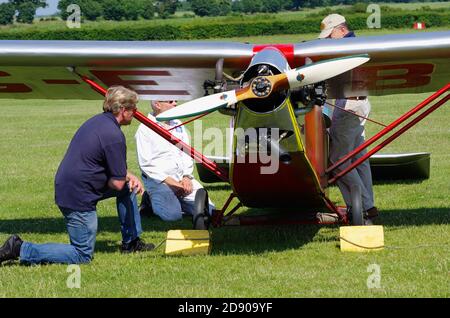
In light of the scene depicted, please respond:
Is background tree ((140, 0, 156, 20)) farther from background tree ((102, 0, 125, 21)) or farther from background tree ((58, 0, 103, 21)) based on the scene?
background tree ((58, 0, 103, 21))

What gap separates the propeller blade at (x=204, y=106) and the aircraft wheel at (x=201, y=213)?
1623mm

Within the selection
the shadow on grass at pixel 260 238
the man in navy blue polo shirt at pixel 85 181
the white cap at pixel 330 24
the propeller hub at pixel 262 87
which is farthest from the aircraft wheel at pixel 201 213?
the white cap at pixel 330 24

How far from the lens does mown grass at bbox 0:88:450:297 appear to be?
6.12 m

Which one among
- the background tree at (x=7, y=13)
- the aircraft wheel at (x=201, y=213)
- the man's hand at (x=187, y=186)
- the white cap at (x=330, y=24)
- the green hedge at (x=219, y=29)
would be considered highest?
the white cap at (x=330, y=24)

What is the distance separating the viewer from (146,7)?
2879 inches

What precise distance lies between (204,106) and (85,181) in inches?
51.4

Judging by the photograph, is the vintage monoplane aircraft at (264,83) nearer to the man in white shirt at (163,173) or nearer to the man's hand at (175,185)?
the man in white shirt at (163,173)

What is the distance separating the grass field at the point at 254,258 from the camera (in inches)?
241

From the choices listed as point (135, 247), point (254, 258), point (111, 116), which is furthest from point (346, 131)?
point (111, 116)

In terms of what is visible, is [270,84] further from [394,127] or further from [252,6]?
[252,6]

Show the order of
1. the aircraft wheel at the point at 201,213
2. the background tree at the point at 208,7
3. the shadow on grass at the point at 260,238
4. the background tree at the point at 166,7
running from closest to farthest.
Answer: the shadow on grass at the point at 260,238 → the aircraft wheel at the point at 201,213 → the background tree at the point at 166,7 → the background tree at the point at 208,7
